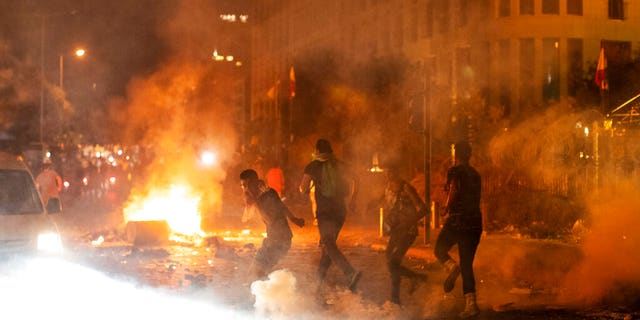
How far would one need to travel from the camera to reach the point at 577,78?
107ft

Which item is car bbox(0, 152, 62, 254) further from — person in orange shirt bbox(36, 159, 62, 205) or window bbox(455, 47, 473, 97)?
window bbox(455, 47, 473, 97)

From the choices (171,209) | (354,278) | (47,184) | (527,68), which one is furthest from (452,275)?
(527,68)

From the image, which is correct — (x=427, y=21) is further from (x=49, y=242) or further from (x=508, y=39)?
(x=49, y=242)

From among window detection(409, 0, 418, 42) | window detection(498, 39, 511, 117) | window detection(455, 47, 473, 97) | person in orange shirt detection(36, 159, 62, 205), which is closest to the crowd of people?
person in orange shirt detection(36, 159, 62, 205)

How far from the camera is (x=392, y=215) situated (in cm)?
845

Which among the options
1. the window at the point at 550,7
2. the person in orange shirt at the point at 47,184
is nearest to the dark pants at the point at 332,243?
the person in orange shirt at the point at 47,184

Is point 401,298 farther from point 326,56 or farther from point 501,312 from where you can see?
point 326,56

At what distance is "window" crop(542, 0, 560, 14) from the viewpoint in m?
33.5

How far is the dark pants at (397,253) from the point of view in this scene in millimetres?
A: 8242

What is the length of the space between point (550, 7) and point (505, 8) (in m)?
1.86

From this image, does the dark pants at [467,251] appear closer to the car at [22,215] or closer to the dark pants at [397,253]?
the dark pants at [397,253]

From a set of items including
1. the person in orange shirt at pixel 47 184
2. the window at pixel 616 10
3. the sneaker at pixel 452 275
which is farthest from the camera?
the window at pixel 616 10

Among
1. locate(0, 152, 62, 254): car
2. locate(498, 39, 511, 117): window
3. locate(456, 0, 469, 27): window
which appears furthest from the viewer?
locate(498, 39, 511, 117): window

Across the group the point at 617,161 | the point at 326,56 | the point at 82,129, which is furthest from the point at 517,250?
the point at 82,129
